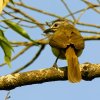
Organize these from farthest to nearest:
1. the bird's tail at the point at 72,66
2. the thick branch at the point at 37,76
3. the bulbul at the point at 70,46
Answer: the bulbul at the point at 70,46 < the bird's tail at the point at 72,66 < the thick branch at the point at 37,76

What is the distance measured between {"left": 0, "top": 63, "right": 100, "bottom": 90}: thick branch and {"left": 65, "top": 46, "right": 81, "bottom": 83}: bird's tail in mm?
325

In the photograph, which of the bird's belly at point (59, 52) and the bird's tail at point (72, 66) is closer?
the bird's tail at point (72, 66)

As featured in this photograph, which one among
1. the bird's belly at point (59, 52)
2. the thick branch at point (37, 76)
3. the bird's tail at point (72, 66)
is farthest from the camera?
the bird's belly at point (59, 52)

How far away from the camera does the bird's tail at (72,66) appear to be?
151 inches

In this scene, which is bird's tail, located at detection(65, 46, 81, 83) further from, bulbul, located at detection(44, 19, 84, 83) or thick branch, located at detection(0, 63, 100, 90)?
thick branch, located at detection(0, 63, 100, 90)

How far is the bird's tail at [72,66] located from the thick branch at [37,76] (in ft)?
1.07

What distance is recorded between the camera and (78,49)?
4.53 metres

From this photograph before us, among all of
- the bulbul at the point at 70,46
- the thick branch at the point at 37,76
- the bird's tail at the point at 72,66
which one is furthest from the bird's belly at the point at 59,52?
the thick branch at the point at 37,76

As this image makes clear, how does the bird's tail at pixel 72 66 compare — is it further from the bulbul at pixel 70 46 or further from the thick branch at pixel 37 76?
the thick branch at pixel 37 76

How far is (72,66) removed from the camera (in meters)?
4.20

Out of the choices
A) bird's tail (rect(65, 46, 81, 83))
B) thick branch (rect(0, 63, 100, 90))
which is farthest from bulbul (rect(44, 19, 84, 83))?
thick branch (rect(0, 63, 100, 90))

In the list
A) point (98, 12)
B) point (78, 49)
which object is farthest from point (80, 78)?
point (98, 12)

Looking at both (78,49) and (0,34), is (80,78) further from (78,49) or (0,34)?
(0,34)

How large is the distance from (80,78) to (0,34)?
4.37ft
